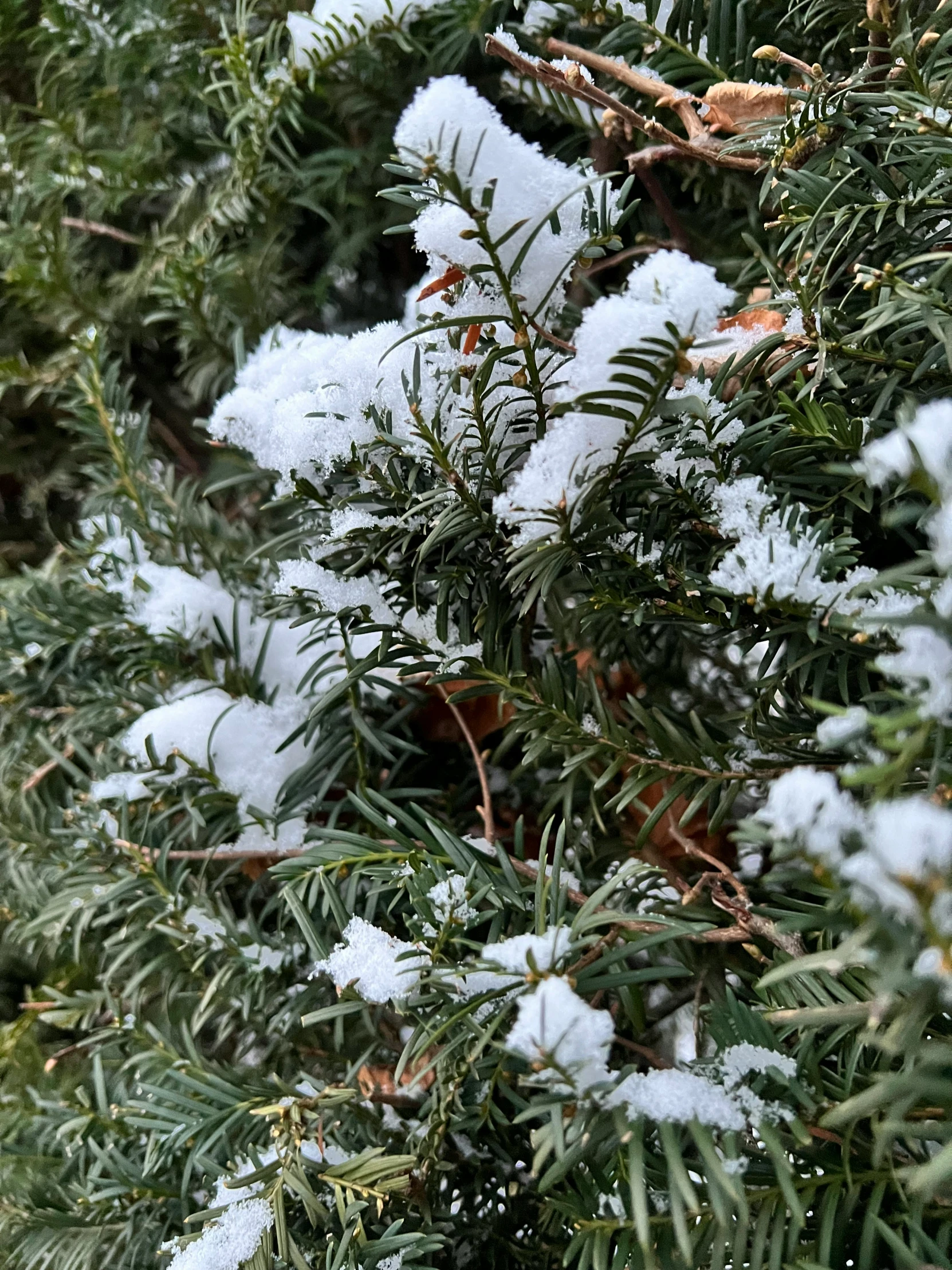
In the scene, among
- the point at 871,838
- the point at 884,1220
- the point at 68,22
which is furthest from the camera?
the point at 68,22

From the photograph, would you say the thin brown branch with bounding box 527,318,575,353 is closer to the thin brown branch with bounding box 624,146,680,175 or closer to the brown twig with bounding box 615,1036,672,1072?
the thin brown branch with bounding box 624,146,680,175

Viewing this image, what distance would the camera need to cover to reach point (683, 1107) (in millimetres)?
330

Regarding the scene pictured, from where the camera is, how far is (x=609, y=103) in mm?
444

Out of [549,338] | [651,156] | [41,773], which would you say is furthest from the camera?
[41,773]

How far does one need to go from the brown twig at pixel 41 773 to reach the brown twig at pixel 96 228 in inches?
15.7

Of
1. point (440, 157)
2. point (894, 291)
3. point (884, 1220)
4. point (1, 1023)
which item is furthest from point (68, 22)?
point (884, 1220)

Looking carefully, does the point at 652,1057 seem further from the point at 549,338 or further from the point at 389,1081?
the point at 549,338

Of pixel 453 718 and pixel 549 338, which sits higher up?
pixel 549 338

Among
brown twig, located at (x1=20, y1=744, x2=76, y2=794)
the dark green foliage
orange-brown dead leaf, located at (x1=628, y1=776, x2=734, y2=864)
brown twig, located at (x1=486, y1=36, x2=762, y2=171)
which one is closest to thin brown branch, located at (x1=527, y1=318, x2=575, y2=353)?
the dark green foliage

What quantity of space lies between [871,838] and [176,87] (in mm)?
752

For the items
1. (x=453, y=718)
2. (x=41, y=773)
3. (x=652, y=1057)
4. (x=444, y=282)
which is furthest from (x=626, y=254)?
(x=41, y=773)

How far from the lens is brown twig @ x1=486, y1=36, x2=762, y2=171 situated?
1.42 feet

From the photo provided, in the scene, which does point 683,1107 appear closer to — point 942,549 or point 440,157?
point 942,549

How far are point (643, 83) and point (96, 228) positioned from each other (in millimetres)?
479
